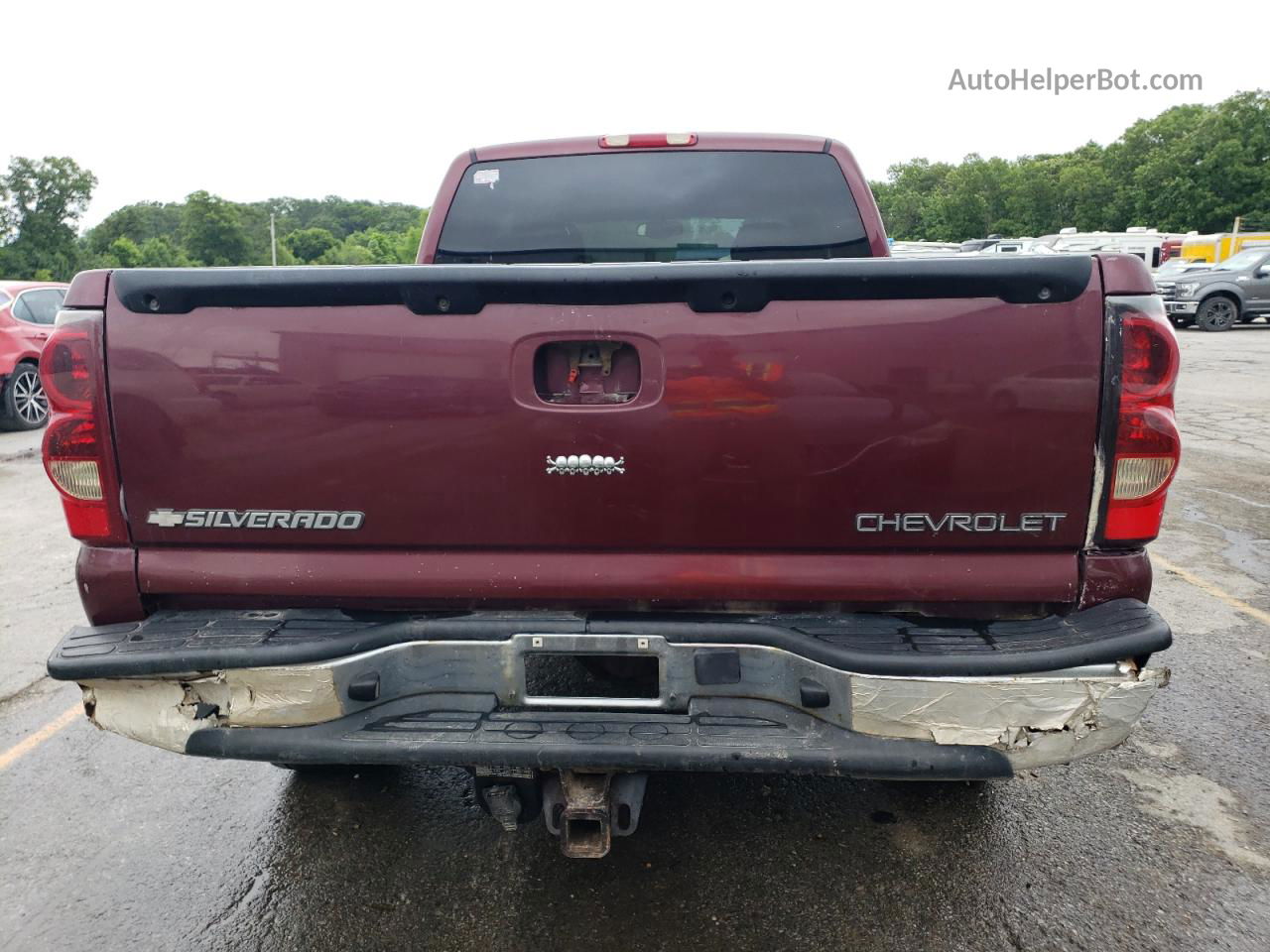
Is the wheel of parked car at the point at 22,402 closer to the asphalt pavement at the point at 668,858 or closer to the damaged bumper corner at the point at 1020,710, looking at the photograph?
the asphalt pavement at the point at 668,858

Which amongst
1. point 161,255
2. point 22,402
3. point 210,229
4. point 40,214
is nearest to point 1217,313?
point 22,402

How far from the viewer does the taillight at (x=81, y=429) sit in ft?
7.00

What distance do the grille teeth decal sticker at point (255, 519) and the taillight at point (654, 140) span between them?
6.73ft

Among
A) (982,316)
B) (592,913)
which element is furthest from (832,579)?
(592,913)

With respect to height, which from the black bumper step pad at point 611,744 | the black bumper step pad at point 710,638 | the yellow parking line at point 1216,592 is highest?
the black bumper step pad at point 710,638

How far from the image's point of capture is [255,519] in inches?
86.5

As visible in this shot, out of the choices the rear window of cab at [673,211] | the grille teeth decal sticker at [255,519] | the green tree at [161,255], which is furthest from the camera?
the green tree at [161,255]

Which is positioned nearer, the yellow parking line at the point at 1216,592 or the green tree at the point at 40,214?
the yellow parking line at the point at 1216,592

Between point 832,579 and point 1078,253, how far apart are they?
3.23ft

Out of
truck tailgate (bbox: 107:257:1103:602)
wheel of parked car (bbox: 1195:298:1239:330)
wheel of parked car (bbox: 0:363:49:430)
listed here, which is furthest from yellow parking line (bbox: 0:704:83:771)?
wheel of parked car (bbox: 1195:298:1239:330)

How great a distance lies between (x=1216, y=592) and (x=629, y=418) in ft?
14.5

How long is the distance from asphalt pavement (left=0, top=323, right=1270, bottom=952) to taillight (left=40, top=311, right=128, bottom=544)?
115cm

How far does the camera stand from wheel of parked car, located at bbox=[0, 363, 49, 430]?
10.6 m

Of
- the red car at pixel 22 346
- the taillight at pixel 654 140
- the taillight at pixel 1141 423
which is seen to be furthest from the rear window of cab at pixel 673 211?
the red car at pixel 22 346
